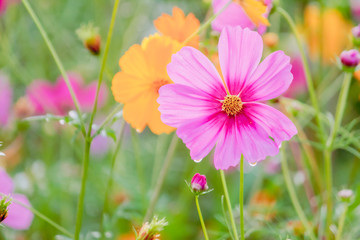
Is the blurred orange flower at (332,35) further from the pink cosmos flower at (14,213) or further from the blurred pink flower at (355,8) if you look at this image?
the pink cosmos flower at (14,213)

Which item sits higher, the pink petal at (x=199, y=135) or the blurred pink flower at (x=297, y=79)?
the blurred pink flower at (x=297, y=79)

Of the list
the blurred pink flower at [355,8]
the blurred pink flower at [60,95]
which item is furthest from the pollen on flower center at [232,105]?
the blurred pink flower at [355,8]

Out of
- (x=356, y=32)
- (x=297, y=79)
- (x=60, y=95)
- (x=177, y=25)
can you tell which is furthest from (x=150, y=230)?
(x=297, y=79)

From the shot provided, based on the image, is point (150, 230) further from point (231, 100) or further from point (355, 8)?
point (355, 8)

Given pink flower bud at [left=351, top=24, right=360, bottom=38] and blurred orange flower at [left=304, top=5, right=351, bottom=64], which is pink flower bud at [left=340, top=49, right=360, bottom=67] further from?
blurred orange flower at [left=304, top=5, right=351, bottom=64]

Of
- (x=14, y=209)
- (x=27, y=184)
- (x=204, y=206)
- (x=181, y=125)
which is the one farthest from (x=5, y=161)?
(x=181, y=125)

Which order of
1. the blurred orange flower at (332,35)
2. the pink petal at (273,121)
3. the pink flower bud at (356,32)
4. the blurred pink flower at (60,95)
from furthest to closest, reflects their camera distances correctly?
the blurred orange flower at (332,35)
the blurred pink flower at (60,95)
the pink flower bud at (356,32)
the pink petal at (273,121)

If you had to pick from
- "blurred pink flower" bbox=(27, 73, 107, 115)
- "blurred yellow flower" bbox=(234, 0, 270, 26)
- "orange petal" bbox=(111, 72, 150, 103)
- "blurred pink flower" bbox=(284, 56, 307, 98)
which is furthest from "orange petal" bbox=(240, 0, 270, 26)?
"blurred pink flower" bbox=(284, 56, 307, 98)

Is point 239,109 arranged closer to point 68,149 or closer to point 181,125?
point 181,125
